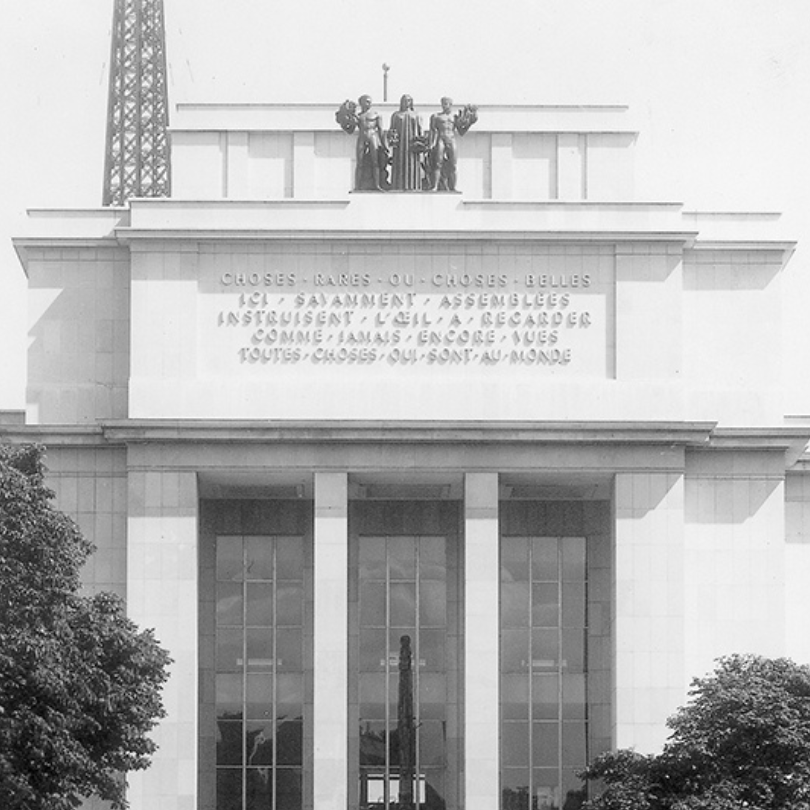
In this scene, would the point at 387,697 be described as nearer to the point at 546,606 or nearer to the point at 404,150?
the point at 546,606

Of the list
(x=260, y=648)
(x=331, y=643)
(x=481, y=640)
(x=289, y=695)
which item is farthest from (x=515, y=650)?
(x=260, y=648)

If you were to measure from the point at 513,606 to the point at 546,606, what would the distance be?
90 cm

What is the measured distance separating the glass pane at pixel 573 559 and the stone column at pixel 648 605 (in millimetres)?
4055

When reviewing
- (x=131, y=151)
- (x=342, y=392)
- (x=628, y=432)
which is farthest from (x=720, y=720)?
(x=131, y=151)

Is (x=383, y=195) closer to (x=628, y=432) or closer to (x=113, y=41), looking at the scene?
(x=628, y=432)

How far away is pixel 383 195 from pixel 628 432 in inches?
361

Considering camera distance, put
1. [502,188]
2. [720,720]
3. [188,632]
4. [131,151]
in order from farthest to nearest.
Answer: [131,151]
[502,188]
[188,632]
[720,720]

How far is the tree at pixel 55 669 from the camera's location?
168ft

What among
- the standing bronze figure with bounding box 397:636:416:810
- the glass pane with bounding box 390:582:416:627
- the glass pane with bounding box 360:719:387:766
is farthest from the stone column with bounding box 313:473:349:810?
the glass pane with bounding box 390:582:416:627

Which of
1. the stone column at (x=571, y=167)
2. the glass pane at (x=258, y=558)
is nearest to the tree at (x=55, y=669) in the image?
the glass pane at (x=258, y=558)

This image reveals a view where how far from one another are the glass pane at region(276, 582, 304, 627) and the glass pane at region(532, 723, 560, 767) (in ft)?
23.2

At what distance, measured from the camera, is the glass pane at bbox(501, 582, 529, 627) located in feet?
227

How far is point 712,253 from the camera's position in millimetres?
68625

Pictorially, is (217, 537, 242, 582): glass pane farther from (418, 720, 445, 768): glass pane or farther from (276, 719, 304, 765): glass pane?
(418, 720, 445, 768): glass pane
